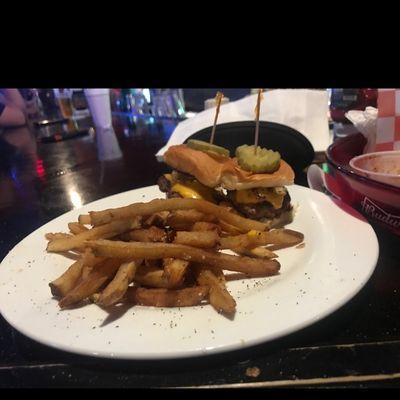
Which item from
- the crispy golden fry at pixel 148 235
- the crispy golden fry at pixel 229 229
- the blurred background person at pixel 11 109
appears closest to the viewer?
the crispy golden fry at pixel 148 235

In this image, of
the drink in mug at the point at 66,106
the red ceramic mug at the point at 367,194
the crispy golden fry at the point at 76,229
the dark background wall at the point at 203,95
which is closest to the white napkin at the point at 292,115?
the red ceramic mug at the point at 367,194

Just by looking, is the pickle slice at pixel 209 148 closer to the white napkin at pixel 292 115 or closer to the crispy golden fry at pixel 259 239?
the crispy golden fry at pixel 259 239

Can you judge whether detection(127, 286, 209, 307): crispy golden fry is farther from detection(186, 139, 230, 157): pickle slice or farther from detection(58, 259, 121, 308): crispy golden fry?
detection(186, 139, 230, 157): pickle slice

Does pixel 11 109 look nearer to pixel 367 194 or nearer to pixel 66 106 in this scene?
pixel 66 106

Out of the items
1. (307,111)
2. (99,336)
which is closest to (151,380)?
(99,336)

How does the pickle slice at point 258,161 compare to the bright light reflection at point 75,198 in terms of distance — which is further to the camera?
the bright light reflection at point 75,198
